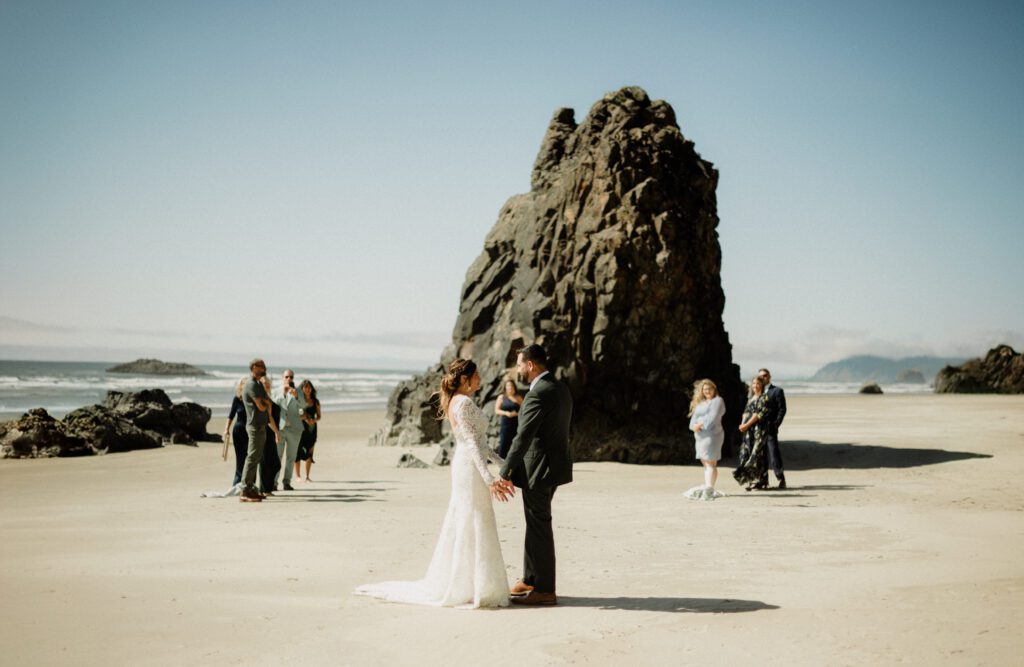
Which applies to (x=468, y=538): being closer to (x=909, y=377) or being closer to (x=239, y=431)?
(x=239, y=431)

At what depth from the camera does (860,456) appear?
19547 mm

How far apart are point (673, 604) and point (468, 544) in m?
1.76

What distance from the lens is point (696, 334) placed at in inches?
754

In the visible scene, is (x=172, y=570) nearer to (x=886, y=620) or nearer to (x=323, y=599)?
(x=323, y=599)

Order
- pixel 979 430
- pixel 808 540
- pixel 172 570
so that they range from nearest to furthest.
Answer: pixel 172 570, pixel 808 540, pixel 979 430

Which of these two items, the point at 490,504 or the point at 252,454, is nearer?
the point at 490,504

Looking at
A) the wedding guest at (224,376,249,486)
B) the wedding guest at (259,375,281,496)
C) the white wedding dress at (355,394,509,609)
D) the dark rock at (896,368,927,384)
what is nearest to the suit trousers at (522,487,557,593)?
the white wedding dress at (355,394,509,609)

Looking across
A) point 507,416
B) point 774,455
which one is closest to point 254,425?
point 507,416

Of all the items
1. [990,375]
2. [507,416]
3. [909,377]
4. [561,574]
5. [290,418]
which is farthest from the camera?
[909,377]

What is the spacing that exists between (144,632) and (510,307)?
14.3 meters

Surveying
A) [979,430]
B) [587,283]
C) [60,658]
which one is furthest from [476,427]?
[979,430]

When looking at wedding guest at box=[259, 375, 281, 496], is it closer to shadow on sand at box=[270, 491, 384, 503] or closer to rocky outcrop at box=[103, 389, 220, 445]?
shadow on sand at box=[270, 491, 384, 503]

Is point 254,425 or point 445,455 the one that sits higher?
point 254,425

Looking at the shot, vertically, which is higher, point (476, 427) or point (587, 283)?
point (587, 283)
